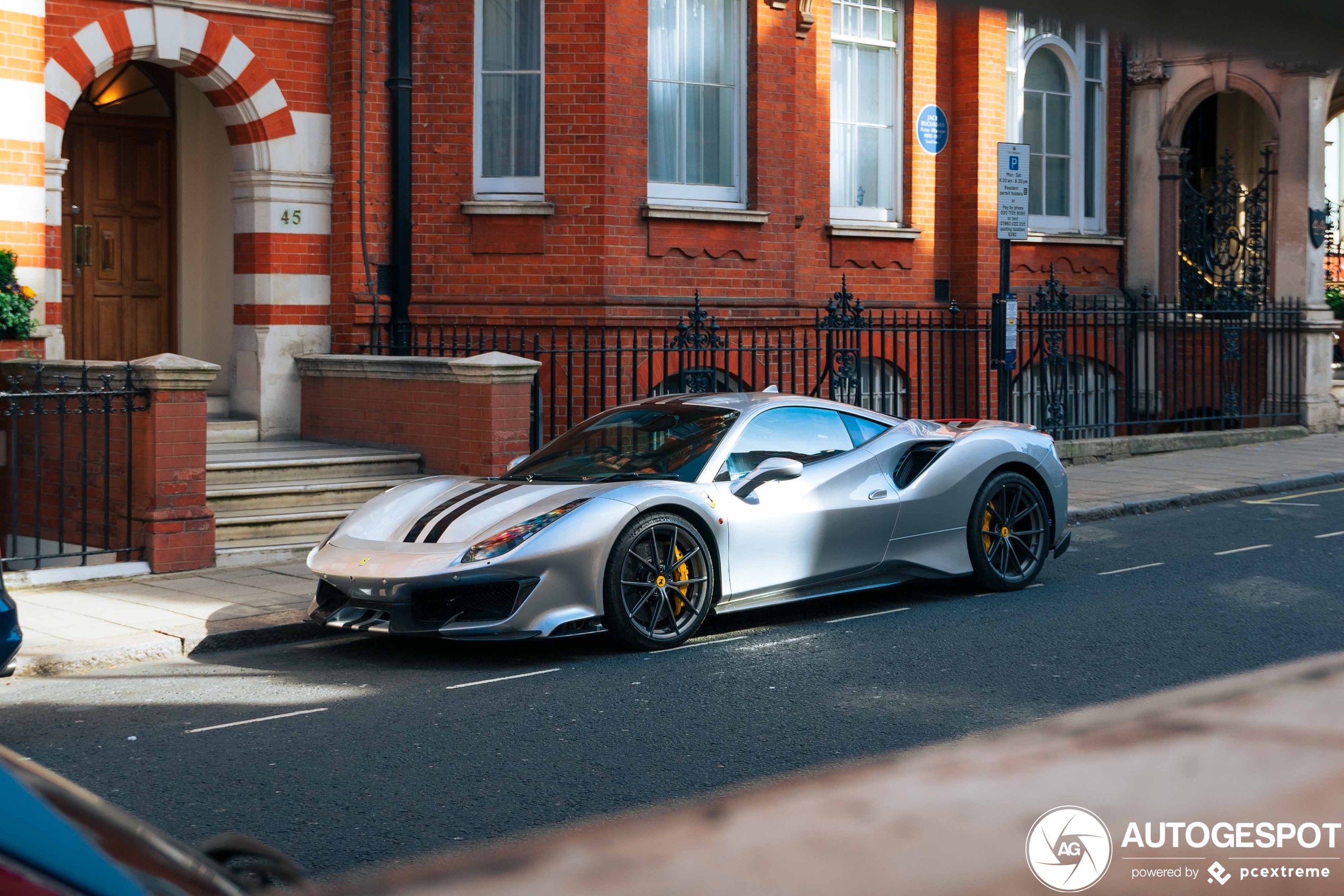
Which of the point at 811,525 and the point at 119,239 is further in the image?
the point at 119,239

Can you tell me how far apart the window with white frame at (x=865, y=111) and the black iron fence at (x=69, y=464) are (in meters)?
9.35

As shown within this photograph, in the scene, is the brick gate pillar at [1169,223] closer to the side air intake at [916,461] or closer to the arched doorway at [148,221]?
the side air intake at [916,461]

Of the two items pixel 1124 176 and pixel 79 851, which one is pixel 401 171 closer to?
pixel 1124 176

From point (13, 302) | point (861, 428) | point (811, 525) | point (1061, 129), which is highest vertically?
point (1061, 129)

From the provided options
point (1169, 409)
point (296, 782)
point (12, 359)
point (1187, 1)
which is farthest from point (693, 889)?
point (1169, 409)

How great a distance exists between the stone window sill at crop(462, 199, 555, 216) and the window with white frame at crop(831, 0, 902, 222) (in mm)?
4298

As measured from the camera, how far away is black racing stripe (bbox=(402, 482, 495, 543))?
7684mm

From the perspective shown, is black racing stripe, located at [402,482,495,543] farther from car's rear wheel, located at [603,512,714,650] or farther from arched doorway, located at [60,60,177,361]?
arched doorway, located at [60,60,177,361]

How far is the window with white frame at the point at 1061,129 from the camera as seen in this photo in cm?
1897

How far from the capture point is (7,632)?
6258 mm

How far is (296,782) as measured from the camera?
5402 mm

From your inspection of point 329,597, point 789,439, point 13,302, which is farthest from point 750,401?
point 13,302

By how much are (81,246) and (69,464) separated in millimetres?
4117

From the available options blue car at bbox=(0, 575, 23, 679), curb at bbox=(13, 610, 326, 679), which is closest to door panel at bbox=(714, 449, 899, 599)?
curb at bbox=(13, 610, 326, 679)
